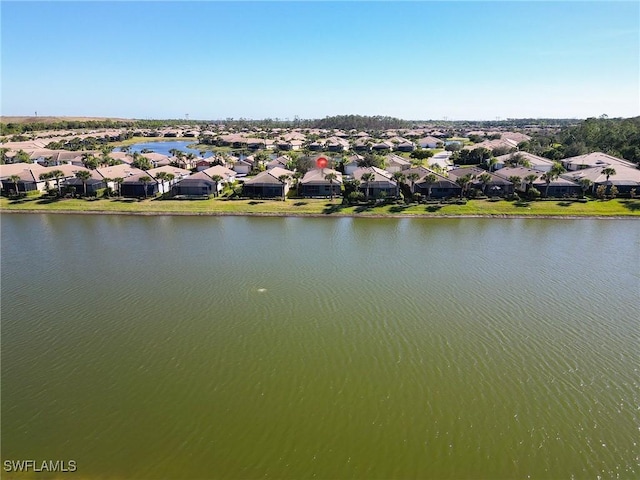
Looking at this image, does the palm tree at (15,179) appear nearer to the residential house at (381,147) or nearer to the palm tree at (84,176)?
the palm tree at (84,176)

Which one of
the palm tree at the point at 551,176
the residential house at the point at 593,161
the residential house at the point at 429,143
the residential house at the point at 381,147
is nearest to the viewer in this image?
the palm tree at the point at 551,176

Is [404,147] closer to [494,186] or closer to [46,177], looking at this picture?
[494,186]

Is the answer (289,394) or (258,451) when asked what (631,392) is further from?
(258,451)

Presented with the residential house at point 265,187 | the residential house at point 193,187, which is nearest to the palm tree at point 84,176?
the residential house at point 193,187

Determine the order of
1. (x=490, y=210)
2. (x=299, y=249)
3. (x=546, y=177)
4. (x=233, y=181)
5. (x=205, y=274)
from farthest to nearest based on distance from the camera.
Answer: (x=233, y=181), (x=546, y=177), (x=490, y=210), (x=299, y=249), (x=205, y=274)

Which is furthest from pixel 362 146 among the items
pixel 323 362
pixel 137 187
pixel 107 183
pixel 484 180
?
pixel 323 362

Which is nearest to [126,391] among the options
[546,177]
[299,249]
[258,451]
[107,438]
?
[107,438]

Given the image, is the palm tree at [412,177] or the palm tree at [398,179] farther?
the palm tree at [412,177]
